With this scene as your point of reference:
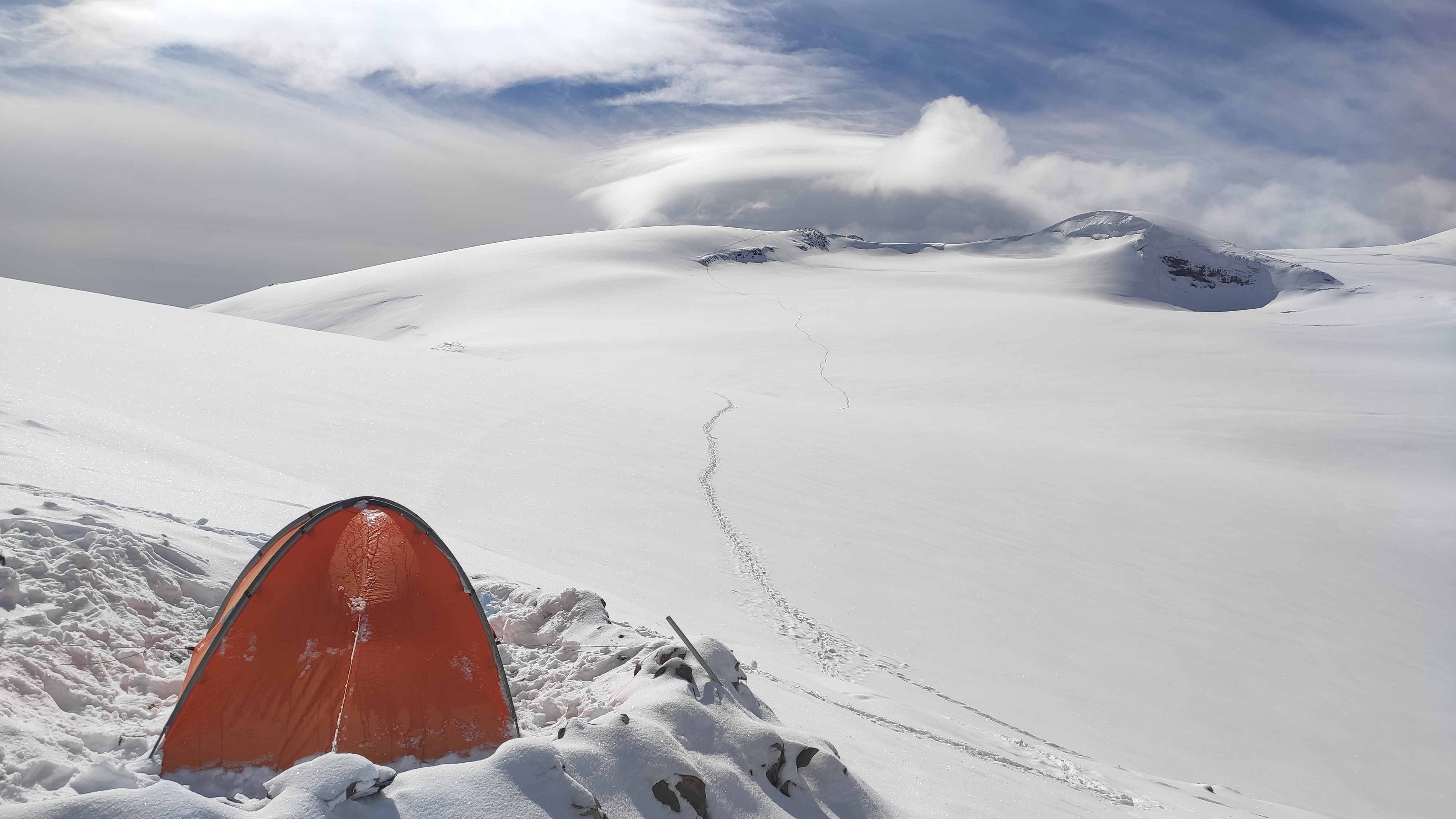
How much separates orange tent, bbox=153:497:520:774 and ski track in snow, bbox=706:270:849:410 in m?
19.9

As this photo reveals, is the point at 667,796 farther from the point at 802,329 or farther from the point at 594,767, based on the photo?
the point at 802,329

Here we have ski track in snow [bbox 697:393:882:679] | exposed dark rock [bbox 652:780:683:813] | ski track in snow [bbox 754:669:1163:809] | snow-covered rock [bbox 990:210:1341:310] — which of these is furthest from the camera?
snow-covered rock [bbox 990:210:1341:310]

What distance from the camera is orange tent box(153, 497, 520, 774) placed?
155 inches

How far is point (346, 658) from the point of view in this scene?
167 inches

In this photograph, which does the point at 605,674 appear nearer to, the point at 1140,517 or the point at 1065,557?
the point at 1065,557

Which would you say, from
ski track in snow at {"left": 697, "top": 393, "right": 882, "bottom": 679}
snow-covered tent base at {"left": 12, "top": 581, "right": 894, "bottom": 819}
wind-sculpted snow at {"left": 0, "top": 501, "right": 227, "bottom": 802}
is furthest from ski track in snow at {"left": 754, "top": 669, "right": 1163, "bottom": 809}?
wind-sculpted snow at {"left": 0, "top": 501, "right": 227, "bottom": 802}

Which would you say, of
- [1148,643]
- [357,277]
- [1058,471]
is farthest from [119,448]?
[357,277]

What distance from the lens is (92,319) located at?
51.3 ft

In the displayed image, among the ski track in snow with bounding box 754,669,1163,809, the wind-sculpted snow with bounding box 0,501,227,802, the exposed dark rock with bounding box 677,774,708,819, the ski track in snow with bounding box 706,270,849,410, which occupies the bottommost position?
the ski track in snow with bounding box 754,669,1163,809

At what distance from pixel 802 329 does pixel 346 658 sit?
37983 mm

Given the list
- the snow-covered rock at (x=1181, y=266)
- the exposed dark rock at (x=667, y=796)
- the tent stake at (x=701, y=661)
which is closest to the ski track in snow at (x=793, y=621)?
the tent stake at (x=701, y=661)

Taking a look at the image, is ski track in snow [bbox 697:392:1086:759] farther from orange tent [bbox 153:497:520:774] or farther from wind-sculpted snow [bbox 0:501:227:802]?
wind-sculpted snow [bbox 0:501:227:802]

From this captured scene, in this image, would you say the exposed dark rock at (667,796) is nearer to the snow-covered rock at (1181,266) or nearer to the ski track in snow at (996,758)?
the ski track in snow at (996,758)

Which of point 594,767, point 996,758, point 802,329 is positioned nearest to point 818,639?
point 996,758
